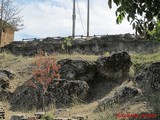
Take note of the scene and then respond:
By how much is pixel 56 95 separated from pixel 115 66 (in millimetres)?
2920

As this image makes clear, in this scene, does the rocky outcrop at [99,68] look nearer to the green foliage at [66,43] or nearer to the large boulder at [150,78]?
the large boulder at [150,78]

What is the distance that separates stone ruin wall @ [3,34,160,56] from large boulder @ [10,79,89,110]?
8.74 metres

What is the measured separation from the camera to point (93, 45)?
90.5 ft

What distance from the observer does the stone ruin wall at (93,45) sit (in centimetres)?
2577

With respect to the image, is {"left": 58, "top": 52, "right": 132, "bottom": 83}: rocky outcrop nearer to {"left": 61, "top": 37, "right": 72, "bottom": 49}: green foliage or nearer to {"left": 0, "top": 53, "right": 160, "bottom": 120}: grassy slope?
{"left": 0, "top": 53, "right": 160, "bottom": 120}: grassy slope

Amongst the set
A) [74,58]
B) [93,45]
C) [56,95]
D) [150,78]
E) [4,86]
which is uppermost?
[93,45]

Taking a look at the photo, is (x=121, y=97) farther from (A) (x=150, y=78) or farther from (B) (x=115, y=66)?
(B) (x=115, y=66)

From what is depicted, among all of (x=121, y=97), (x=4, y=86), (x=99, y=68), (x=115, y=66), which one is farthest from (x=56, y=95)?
(x=121, y=97)

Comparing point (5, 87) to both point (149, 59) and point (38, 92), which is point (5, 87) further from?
point (149, 59)

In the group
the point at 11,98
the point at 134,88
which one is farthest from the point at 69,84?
the point at 134,88

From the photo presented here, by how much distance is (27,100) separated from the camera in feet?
56.6

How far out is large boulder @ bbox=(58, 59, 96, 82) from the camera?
1816 centimetres

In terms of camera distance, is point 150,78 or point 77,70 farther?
point 77,70

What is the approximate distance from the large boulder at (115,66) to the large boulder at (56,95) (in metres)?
1.51
